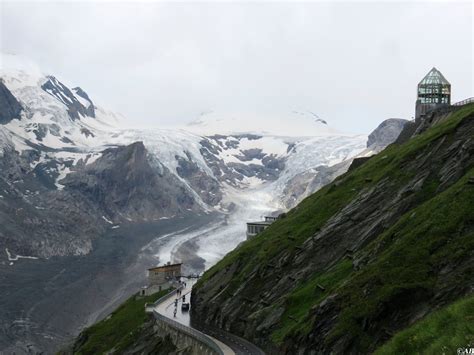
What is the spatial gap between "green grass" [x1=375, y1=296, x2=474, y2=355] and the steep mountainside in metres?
0.61

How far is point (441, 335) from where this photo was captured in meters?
24.0

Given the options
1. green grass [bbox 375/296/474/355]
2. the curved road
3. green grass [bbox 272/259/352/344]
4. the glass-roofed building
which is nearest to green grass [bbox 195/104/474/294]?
the curved road

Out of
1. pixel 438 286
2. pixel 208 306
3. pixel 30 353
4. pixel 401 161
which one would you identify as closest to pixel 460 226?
pixel 438 286

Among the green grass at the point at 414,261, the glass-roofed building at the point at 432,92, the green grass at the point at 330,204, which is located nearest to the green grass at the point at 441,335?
the green grass at the point at 414,261

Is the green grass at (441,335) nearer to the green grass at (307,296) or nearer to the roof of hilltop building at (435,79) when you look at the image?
the green grass at (307,296)

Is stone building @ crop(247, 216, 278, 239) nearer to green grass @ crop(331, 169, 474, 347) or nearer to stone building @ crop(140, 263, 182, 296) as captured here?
stone building @ crop(140, 263, 182, 296)

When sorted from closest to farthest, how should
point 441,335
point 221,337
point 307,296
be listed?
point 441,335
point 307,296
point 221,337

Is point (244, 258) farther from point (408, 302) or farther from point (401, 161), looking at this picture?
point (408, 302)

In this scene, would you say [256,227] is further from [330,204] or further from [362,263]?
[362,263]

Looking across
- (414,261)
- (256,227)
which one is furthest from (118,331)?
(414,261)

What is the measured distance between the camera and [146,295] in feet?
423

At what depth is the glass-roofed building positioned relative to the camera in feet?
350

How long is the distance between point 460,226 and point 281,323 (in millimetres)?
21212

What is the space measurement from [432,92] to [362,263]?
6573cm
